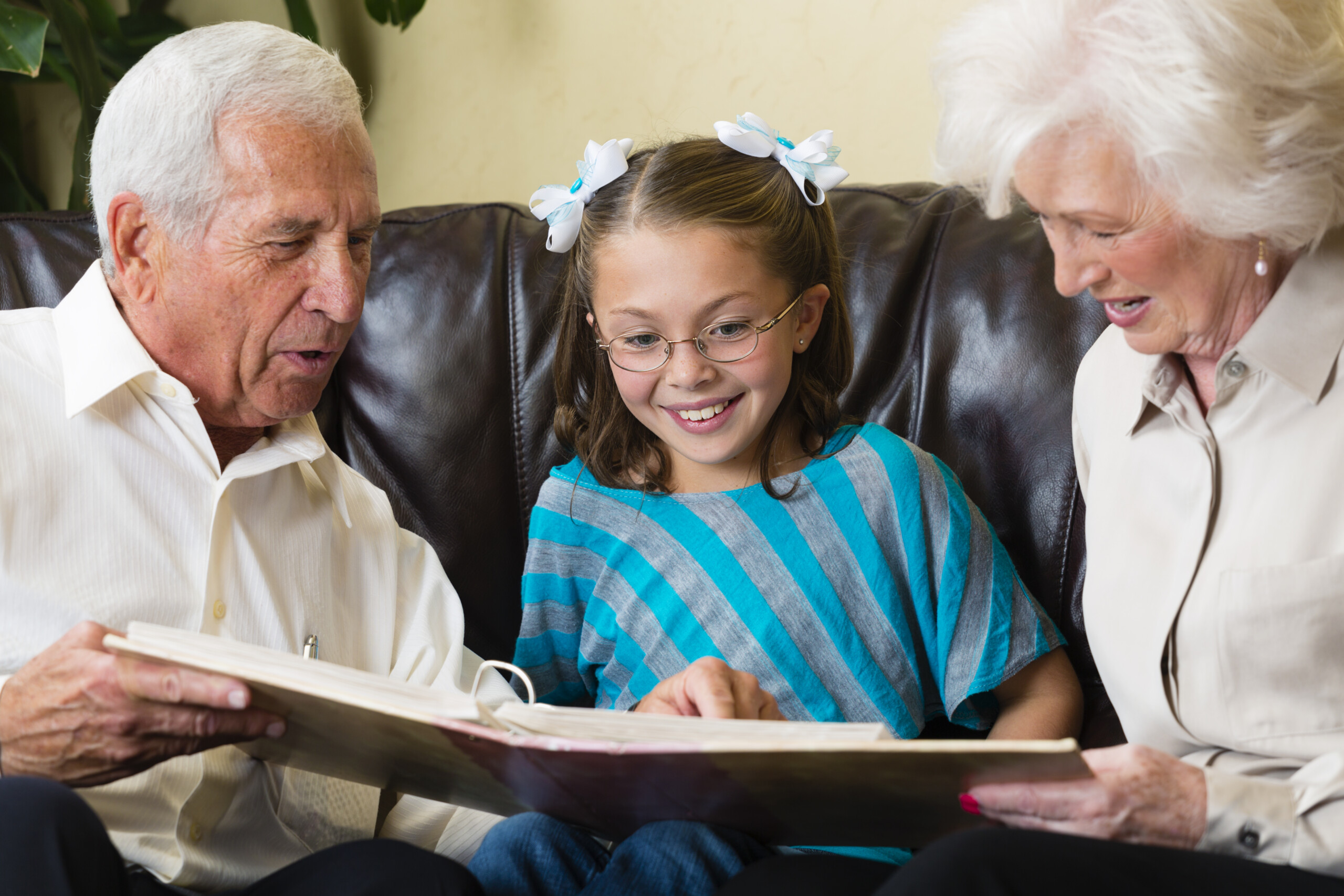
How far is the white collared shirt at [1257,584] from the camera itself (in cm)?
94

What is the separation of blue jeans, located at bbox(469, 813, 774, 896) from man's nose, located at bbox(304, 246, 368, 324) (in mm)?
587

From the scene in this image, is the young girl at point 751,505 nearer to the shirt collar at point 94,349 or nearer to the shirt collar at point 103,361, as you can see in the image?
the shirt collar at point 103,361

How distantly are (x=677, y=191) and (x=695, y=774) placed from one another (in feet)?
2.68

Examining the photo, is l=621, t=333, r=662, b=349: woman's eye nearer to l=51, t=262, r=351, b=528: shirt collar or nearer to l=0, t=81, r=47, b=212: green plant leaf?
l=51, t=262, r=351, b=528: shirt collar

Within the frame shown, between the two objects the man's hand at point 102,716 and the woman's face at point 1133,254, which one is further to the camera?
the woman's face at point 1133,254

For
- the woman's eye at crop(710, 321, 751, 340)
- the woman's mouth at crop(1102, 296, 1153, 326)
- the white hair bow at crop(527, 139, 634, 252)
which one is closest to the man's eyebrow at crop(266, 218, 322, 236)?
the white hair bow at crop(527, 139, 634, 252)

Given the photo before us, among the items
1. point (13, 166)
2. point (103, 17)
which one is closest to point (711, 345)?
point (103, 17)

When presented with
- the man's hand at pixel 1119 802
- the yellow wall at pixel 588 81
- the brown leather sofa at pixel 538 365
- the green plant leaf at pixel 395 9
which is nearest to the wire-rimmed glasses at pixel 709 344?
the brown leather sofa at pixel 538 365

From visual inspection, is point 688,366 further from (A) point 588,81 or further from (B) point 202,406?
(A) point 588,81

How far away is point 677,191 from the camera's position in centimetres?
145

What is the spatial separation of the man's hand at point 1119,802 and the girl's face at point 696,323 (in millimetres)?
639

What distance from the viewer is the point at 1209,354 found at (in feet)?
3.70

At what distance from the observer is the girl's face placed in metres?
1.40

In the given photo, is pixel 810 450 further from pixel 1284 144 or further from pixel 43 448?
pixel 43 448
